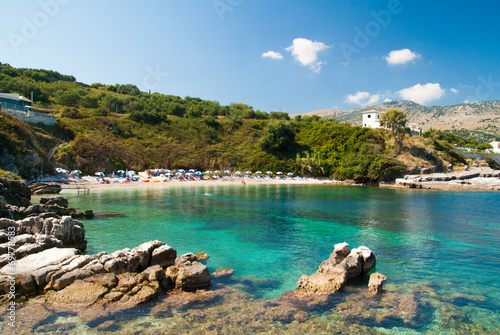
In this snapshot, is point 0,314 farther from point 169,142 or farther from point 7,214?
point 169,142

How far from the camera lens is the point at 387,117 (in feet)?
220

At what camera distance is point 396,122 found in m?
66.1

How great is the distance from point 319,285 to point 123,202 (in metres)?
26.1

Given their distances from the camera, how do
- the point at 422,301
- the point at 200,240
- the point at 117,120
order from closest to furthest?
the point at 422,301
the point at 200,240
the point at 117,120

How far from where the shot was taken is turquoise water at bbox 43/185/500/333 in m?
10.5

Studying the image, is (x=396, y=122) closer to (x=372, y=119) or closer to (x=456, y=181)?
(x=372, y=119)

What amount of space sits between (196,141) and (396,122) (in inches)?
1921

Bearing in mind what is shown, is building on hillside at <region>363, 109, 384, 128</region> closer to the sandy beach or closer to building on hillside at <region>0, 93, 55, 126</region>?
the sandy beach

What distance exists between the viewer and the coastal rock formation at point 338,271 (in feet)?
31.9

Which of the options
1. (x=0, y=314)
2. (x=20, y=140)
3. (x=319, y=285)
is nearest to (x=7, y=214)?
(x=0, y=314)

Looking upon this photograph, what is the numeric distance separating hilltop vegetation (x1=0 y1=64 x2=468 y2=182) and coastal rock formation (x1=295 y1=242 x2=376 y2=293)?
49.4m

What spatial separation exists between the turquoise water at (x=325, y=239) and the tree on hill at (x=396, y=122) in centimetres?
3970

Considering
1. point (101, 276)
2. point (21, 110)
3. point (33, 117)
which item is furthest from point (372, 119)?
point (101, 276)

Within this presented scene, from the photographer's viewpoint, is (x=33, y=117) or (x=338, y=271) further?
(x=33, y=117)
